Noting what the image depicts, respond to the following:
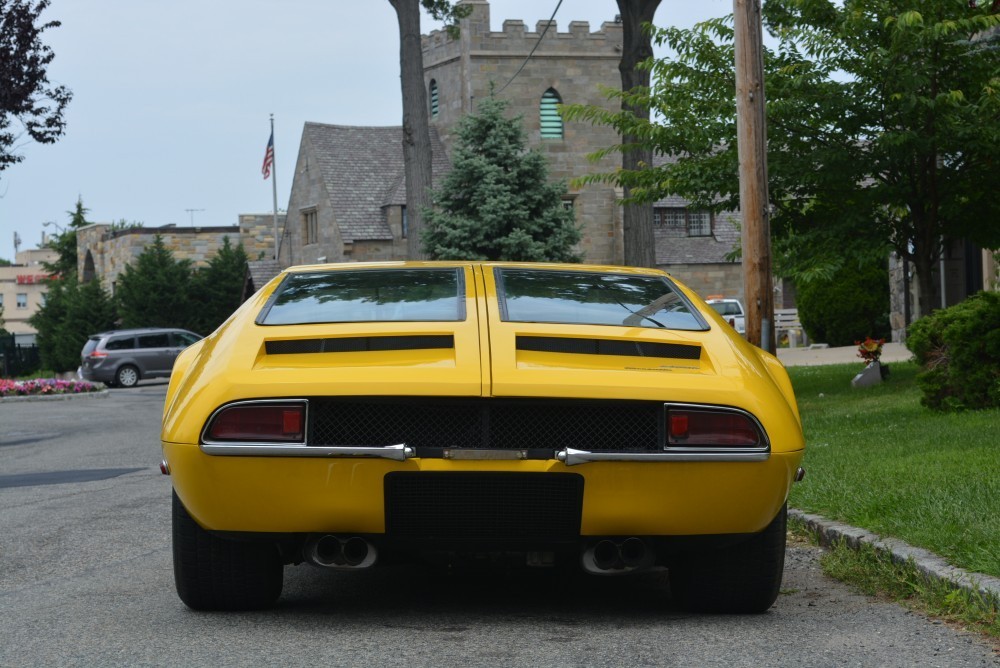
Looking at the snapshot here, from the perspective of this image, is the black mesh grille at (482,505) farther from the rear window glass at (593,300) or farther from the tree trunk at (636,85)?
the tree trunk at (636,85)

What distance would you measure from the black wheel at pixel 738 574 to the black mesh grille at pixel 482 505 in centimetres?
69

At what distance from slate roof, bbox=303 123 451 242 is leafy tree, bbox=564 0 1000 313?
104 feet

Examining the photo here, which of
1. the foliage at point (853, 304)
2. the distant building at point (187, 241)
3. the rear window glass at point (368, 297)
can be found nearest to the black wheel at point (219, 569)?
the rear window glass at point (368, 297)

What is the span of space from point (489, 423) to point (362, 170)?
48861mm

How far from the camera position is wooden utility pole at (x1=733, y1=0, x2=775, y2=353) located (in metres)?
12.3

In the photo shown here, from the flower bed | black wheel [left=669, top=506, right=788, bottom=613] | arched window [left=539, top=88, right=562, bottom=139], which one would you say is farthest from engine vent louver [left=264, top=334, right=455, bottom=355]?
arched window [left=539, top=88, right=562, bottom=139]

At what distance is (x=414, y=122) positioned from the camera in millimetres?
24609

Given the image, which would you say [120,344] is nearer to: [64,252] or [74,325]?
[74,325]

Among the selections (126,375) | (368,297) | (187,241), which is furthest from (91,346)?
(368,297)

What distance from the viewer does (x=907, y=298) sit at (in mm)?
28688

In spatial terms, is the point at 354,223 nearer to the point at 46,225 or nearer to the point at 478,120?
the point at 478,120

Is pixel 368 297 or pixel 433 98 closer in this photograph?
pixel 368 297

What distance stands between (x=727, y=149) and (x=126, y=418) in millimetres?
10499

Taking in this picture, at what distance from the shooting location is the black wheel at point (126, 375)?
39.1 metres
